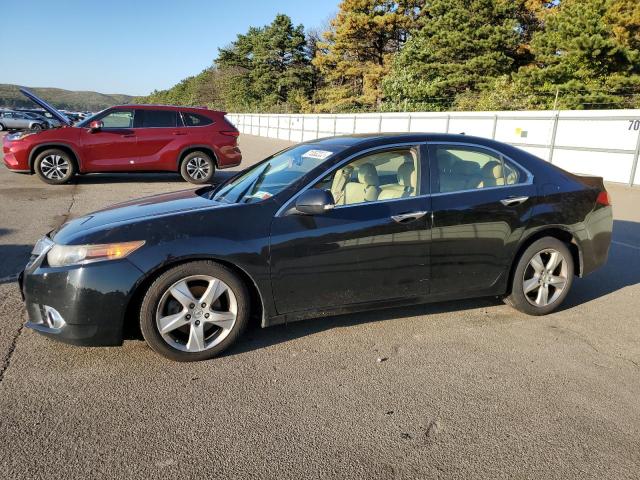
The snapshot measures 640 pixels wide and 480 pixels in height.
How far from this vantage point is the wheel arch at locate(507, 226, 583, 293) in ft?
14.0

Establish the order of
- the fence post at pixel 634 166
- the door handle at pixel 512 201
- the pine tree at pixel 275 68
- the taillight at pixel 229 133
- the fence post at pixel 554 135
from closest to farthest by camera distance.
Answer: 1. the door handle at pixel 512 201
2. the taillight at pixel 229 133
3. the fence post at pixel 634 166
4. the fence post at pixel 554 135
5. the pine tree at pixel 275 68

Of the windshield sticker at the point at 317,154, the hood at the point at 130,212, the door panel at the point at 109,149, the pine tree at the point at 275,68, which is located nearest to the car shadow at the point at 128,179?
the door panel at the point at 109,149

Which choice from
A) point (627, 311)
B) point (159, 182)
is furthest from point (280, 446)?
point (159, 182)

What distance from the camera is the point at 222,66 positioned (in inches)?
3091

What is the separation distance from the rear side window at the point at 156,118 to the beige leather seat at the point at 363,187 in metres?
8.57

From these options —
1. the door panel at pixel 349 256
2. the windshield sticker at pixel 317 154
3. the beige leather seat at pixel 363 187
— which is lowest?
the door panel at pixel 349 256

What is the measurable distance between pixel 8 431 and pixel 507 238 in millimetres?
3582

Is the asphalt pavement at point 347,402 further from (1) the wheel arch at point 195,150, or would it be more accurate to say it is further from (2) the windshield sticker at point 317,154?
(1) the wheel arch at point 195,150

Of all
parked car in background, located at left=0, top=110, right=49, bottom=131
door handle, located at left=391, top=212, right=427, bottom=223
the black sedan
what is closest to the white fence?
the black sedan

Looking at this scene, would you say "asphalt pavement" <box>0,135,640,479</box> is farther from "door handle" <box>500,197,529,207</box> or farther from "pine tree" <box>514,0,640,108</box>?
"pine tree" <box>514,0,640,108</box>

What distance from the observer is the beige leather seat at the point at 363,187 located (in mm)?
3777

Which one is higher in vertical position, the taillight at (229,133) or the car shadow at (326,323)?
the taillight at (229,133)

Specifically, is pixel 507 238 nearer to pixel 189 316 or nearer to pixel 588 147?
pixel 189 316

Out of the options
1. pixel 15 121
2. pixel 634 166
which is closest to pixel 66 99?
pixel 15 121
